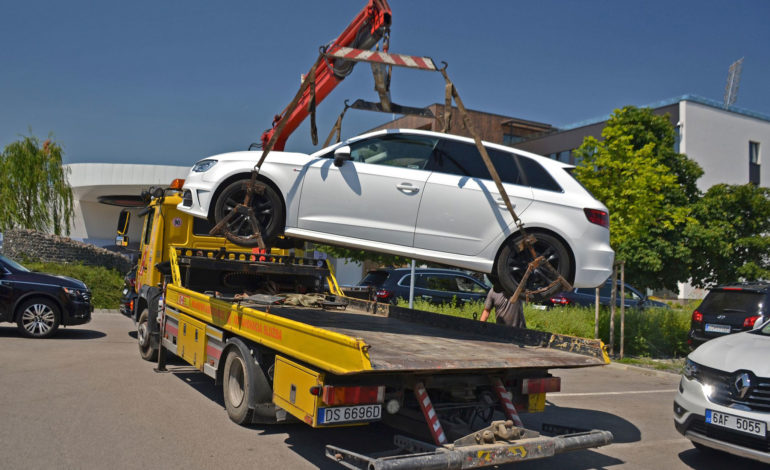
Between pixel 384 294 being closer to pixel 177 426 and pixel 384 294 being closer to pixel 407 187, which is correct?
pixel 177 426

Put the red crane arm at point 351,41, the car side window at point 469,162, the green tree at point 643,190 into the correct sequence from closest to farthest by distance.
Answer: the car side window at point 469,162
the red crane arm at point 351,41
the green tree at point 643,190

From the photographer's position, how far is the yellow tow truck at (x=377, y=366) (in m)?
4.23

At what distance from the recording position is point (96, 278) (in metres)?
19.0

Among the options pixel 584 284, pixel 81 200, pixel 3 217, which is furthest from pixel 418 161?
pixel 81 200

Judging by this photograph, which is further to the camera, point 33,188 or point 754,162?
point 754,162

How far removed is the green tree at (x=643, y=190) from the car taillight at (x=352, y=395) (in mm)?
8725

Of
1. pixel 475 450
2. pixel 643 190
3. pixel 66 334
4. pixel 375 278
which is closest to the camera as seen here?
pixel 475 450

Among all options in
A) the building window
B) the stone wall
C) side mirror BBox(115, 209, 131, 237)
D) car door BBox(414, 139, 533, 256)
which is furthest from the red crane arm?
the building window

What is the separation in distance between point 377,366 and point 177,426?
9.51ft

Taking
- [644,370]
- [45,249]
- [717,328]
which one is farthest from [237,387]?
[45,249]

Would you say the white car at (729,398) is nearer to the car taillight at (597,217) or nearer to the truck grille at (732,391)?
the truck grille at (732,391)

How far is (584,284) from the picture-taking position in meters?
5.60

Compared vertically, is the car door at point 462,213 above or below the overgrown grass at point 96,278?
above

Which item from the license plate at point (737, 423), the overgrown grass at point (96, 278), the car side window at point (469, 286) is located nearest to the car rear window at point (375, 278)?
→ the car side window at point (469, 286)
